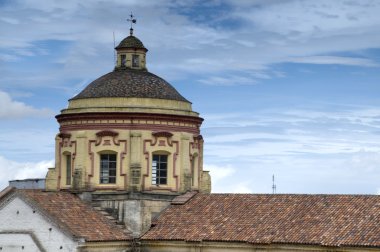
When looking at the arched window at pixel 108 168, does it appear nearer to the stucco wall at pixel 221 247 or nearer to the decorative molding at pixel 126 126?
the decorative molding at pixel 126 126

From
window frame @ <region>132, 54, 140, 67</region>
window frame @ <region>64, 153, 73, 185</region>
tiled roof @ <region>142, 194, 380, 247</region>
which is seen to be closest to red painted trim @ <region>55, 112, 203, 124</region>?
window frame @ <region>64, 153, 73, 185</region>

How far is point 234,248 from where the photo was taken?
4666cm

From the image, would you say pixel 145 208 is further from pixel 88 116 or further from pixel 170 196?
pixel 88 116

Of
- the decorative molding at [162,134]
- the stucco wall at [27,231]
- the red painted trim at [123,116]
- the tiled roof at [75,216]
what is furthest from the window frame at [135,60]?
the stucco wall at [27,231]

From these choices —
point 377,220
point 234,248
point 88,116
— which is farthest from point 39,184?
point 377,220

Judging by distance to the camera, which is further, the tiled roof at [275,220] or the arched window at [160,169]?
the arched window at [160,169]

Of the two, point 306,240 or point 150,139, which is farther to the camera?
point 150,139

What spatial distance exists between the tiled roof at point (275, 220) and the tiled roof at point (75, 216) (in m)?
1.95

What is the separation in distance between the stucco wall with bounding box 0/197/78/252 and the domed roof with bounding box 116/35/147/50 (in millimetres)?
10837

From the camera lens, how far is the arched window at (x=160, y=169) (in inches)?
2062

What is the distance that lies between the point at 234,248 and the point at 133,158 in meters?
7.78

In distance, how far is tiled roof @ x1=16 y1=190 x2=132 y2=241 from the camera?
47.6 metres

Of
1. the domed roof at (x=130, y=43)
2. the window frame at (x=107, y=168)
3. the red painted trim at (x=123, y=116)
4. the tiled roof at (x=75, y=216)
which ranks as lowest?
the tiled roof at (x=75, y=216)

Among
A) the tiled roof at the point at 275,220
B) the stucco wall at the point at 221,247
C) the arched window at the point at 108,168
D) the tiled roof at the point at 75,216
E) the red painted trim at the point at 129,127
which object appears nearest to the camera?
the stucco wall at the point at 221,247
